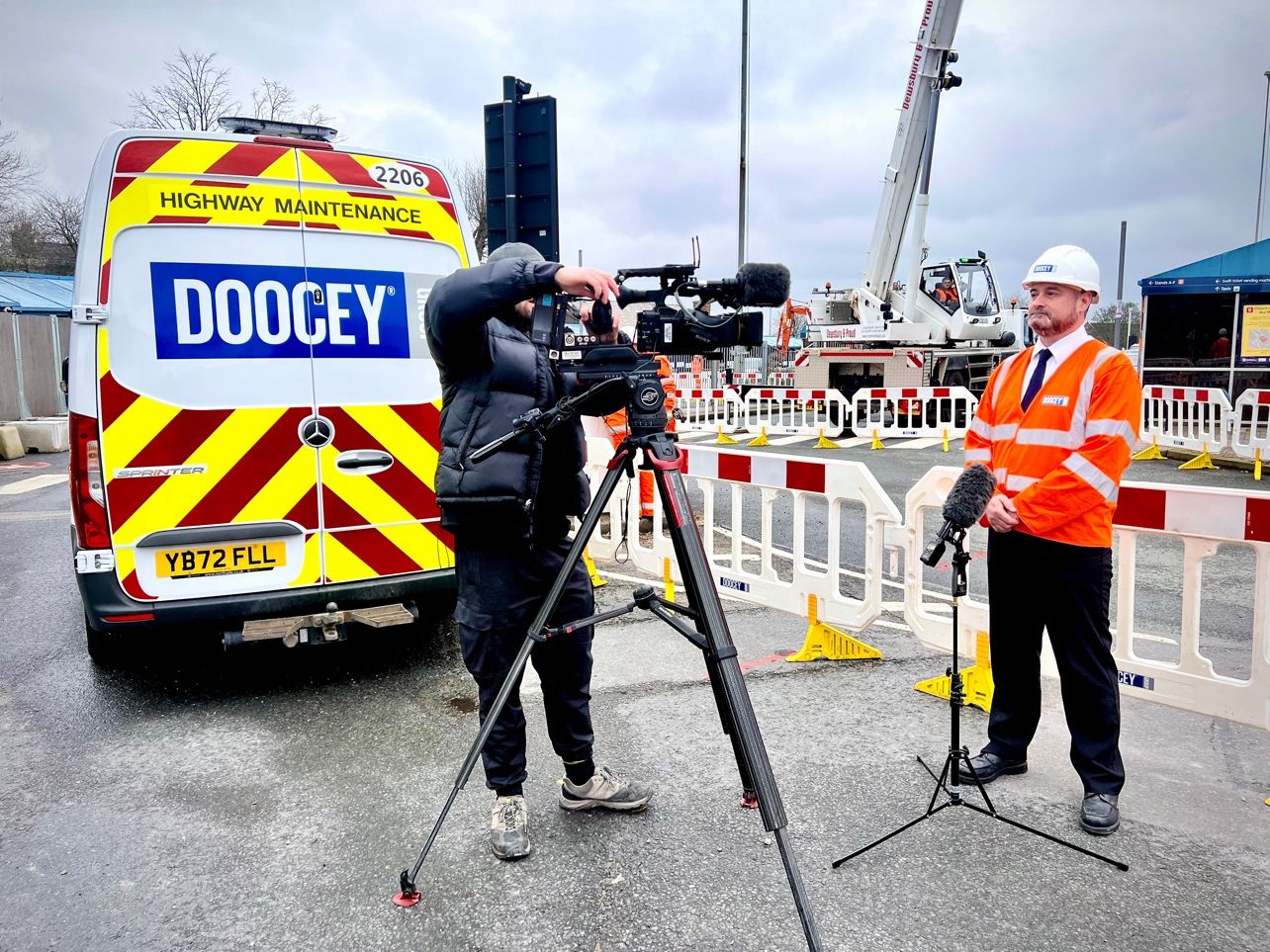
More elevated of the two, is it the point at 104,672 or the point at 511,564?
the point at 511,564

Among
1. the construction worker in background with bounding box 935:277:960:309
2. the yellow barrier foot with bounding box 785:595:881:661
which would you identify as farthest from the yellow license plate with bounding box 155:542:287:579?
the construction worker in background with bounding box 935:277:960:309

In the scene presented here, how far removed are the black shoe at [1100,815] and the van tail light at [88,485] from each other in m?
3.89

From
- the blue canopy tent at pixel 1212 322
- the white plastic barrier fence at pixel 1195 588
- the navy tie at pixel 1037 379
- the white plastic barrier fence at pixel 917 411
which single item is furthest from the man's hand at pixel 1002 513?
the blue canopy tent at pixel 1212 322

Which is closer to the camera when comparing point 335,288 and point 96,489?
point 96,489

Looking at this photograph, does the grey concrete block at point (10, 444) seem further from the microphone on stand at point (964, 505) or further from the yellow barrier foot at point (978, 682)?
the microphone on stand at point (964, 505)

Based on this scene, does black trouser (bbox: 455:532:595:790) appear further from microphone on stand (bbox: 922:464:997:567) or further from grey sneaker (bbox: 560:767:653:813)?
microphone on stand (bbox: 922:464:997:567)

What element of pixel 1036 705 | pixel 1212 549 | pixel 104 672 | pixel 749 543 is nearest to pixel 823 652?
pixel 1036 705

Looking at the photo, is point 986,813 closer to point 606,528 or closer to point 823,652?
point 823,652

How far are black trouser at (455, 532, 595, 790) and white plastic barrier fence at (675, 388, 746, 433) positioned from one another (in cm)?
1475

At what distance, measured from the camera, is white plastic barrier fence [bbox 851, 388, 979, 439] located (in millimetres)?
15961

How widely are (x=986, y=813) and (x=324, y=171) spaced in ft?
12.4

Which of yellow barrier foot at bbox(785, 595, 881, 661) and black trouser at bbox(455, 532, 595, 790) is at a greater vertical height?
black trouser at bbox(455, 532, 595, 790)

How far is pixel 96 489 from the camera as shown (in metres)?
3.68

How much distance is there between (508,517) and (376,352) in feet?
5.85
